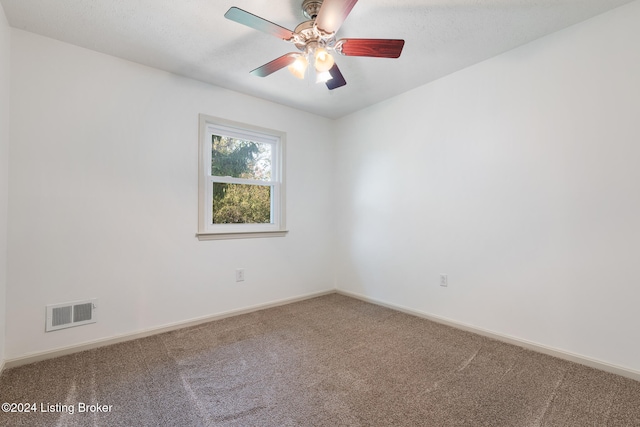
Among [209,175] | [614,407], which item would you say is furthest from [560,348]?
[209,175]

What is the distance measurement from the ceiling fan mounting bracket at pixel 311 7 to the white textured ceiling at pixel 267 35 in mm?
84

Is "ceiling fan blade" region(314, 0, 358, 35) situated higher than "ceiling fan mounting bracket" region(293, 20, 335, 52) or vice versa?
"ceiling fan mounting bracket" region(293, 20, 335, 52)

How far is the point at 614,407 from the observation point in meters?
1.54

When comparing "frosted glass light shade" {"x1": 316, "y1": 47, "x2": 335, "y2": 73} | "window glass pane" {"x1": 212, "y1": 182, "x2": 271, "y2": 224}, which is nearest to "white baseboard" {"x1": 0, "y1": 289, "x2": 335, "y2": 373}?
"window glass pane" {"x1": 212, "y1": 182, "x2": 271, "y2": 224}

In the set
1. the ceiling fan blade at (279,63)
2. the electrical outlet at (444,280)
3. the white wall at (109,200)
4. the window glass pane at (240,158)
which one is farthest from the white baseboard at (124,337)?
the ceiling fan blade at (279,63)

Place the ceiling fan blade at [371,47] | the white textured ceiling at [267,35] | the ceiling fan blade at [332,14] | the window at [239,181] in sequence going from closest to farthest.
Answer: the ceiling fan blade at [332,14] → the ceiling fan blade at [371,47] → the white textured ceiling at [267,35] → the window at [239,181]

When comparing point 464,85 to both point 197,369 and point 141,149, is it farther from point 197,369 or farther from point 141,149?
point 197,369

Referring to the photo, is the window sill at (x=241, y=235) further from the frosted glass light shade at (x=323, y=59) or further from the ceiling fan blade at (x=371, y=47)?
the ceiling fan blade at (x=371, y=47)

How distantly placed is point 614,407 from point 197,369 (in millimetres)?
2476

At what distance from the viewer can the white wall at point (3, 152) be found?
1.85 metres

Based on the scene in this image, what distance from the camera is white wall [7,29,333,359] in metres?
2.04

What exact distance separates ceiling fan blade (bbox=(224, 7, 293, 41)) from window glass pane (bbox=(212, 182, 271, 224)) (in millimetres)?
1756

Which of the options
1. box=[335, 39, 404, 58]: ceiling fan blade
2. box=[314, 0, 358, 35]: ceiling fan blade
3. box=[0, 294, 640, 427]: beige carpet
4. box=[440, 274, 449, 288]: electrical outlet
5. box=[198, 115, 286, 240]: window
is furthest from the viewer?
box=[198, 115, 286, 240]: window

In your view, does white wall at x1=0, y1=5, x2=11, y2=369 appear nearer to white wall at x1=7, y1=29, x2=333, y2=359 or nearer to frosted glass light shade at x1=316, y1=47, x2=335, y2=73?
white wall at x1=7, y1=29, x2=333, y2=359
